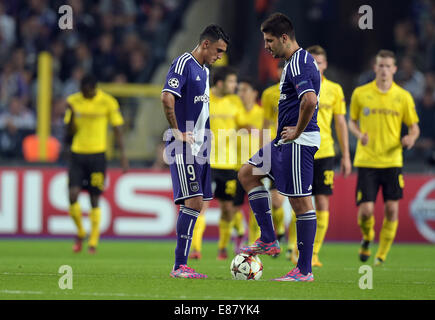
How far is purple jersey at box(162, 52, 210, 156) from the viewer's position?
8.19 m

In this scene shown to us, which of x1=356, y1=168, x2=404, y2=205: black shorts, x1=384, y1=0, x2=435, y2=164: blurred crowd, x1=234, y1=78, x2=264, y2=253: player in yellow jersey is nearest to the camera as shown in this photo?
x1=356, y1=168, x2=404, y2=205: black shorts

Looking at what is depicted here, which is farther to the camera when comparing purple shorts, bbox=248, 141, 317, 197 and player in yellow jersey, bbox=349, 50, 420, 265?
player in yellow jersey, bbox=349, 50, 420, 265

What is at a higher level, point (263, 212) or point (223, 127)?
point (223, 127)

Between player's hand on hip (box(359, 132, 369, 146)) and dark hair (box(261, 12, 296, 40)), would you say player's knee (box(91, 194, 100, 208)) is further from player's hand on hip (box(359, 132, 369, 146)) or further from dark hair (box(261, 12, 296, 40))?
dark hair (box(261, 12, 296, 40))

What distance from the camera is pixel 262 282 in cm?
793

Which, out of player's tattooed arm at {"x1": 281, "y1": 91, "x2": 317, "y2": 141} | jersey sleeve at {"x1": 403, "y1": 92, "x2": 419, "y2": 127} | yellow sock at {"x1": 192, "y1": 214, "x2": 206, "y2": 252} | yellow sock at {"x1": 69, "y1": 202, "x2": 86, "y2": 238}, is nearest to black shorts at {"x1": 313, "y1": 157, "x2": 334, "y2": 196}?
jersey sleeve at {"x1": 403, "y1": 92, "x2": 419, "y2": 127}

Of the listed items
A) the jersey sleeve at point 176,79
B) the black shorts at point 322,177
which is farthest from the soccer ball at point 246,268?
the black shorts at point 322,177

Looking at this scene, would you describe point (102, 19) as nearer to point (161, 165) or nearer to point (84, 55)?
point (84, 55)

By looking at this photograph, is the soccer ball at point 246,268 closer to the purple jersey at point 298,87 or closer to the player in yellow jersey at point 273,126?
the purple jersey at point 298,87

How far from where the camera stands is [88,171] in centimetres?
1284

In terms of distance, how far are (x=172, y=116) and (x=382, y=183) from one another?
3.76 metres

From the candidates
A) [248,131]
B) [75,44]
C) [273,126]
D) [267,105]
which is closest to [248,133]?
[248,131]

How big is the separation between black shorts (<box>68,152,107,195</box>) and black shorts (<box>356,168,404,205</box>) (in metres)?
3.82

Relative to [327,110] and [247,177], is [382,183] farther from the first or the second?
[247,177]
